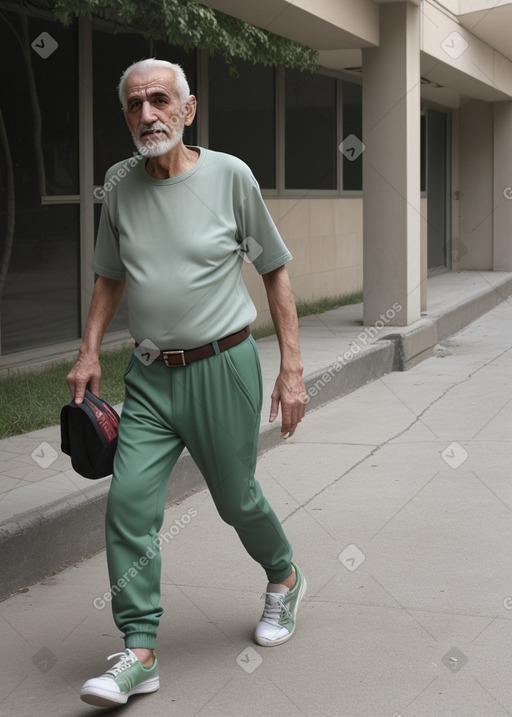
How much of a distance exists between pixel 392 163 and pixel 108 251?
7.64m

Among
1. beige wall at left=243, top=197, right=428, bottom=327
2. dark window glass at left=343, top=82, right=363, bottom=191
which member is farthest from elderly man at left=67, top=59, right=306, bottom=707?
dark window glass at left=343, top=82, right=363, bottom=191

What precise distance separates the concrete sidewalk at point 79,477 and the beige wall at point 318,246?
66.7 inches

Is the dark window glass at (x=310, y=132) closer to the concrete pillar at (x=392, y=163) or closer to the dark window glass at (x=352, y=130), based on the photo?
the dark window glass at (x=352, y=130)

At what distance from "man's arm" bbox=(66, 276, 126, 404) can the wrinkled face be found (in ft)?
1.88

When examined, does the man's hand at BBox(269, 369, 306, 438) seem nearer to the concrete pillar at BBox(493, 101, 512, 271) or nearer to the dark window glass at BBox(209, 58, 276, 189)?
the dark window glass at BBox(209, 58, 276, 189)

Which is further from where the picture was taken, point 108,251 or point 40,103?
point 40,103

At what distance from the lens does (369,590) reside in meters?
4.77

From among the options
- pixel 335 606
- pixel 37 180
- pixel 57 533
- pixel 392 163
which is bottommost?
pixel 335 606

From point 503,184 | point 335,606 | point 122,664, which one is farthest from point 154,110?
point 503,184

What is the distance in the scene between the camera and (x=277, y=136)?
45.9 feet

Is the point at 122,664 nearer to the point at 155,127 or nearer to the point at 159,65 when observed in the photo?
→ the point at 155,127

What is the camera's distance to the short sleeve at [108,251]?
4.05m

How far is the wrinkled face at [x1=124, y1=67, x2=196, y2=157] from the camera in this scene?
381cm

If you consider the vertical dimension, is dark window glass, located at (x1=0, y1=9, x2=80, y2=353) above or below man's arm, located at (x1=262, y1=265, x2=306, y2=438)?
above
